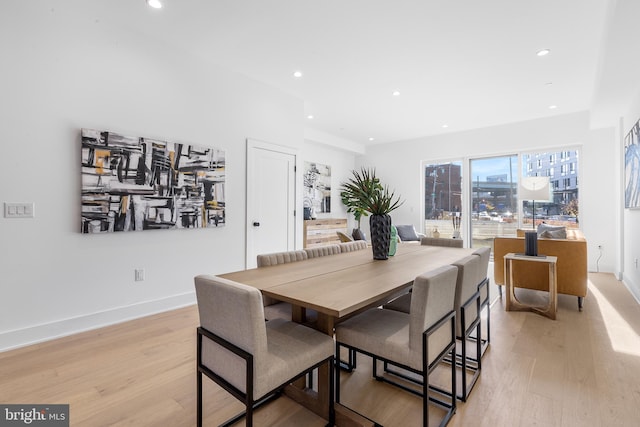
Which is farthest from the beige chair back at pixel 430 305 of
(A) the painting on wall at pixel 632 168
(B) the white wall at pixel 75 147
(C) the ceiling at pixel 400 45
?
(A) the painting on wall at pixel 632 168

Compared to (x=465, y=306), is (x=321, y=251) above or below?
above

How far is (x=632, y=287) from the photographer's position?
376cm

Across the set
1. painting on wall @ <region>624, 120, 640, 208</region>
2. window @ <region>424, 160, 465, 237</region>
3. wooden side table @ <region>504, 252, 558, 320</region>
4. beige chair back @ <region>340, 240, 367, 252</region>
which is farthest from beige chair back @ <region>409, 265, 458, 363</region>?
window @ <region>424, 160, 465, 237</region>

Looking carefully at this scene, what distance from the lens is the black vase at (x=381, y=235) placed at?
226 centimetres

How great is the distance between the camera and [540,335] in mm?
2582

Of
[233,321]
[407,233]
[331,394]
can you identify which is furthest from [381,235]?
[407,233]

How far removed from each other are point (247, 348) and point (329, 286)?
0.49 m

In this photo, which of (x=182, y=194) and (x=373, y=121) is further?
(x=373, y=121)

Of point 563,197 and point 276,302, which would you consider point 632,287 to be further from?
point 276,302

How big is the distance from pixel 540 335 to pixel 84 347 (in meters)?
3.66

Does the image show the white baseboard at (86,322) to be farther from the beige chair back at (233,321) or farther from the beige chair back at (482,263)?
the beige chair back at (482,263)

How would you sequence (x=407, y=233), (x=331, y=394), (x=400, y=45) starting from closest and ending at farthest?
(x=331, y=394) → (x=400, y=45) → (x=407, y=233)

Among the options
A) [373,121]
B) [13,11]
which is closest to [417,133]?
[373,121]

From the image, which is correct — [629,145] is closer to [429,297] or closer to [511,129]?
[511,129]
